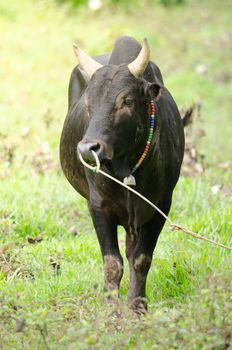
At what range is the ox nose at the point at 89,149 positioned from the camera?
4.66 m

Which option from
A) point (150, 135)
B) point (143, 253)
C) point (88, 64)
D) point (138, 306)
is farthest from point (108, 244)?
point (88, 64)

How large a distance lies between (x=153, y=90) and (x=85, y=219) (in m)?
2.52

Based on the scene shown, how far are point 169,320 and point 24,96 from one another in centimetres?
957

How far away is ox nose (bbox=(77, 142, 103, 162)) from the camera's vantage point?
183 inches

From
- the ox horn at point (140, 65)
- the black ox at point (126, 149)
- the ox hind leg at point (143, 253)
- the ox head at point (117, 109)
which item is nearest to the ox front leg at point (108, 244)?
the black ox at point (126, 149)

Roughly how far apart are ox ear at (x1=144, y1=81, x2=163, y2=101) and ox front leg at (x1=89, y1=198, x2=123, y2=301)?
76 cm

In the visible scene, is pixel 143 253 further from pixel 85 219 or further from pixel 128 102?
pixel 85 219

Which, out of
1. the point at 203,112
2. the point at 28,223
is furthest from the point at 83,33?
the point at 28,223

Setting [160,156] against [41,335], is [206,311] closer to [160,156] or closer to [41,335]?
[41,335]

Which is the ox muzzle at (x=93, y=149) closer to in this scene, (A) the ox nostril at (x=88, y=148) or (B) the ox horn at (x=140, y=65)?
(A) the ox nostril at (x=88, y=148)

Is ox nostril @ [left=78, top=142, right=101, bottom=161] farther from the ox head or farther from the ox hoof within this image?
the ox hoof

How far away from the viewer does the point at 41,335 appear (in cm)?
430

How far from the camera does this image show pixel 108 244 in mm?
5496

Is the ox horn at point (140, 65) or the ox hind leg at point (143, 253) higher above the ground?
the ox horn at point (140, 65)
